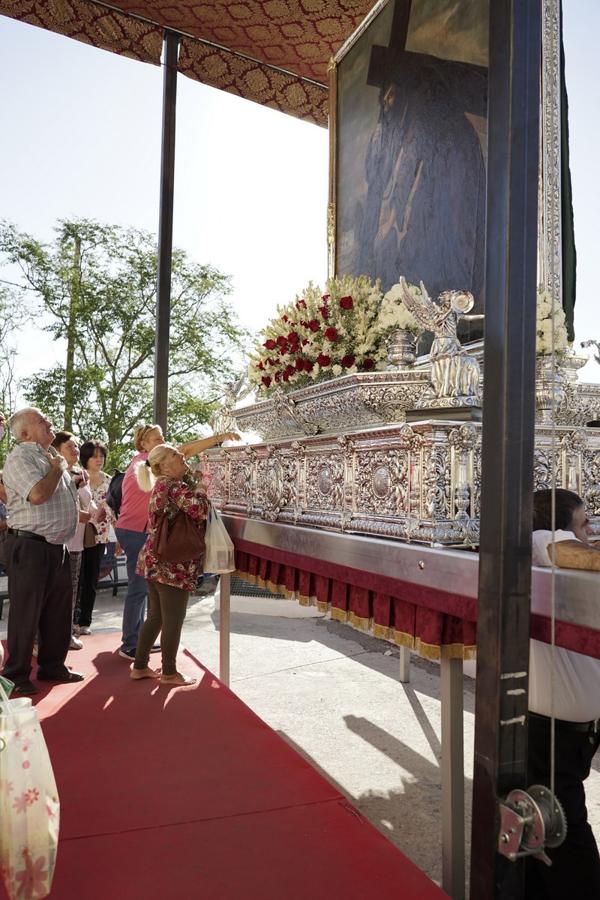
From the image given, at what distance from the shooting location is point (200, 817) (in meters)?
2.39

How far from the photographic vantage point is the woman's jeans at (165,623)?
3.94m

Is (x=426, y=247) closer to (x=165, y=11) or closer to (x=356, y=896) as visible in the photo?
(x=356, y=896)

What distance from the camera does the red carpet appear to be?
76.7 inches

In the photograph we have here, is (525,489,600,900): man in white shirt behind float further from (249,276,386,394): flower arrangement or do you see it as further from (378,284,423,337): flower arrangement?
(249,276,386,394): flower arrangement

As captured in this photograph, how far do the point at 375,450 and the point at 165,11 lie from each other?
19.0 feet

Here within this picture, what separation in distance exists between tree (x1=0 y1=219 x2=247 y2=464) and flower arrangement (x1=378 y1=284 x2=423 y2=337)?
12545 millimetres

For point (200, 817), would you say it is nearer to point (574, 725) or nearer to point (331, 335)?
point (574, 725)

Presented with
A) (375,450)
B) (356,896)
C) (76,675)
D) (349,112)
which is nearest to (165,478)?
(76,675)

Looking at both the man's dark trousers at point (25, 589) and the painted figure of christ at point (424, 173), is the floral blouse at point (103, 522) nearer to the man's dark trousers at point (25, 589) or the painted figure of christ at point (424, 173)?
the man's dark trousers at point (25, 589)

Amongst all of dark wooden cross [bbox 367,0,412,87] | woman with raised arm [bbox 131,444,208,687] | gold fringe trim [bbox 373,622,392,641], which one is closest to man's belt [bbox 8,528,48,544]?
woman with raised arm [bbox 131,444,208,687]

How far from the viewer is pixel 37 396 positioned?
14922 millimetres

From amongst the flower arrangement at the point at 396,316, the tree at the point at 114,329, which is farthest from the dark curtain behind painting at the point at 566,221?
the tree at the point at 114,329

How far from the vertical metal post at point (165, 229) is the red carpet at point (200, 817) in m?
3.29

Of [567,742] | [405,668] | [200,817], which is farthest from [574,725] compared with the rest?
[405,668]
